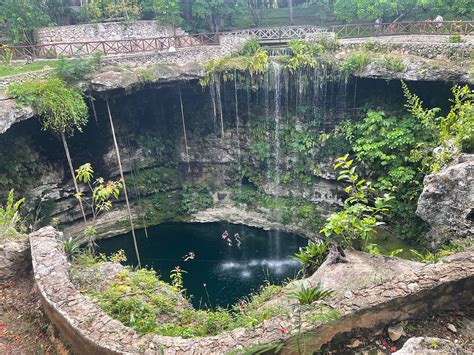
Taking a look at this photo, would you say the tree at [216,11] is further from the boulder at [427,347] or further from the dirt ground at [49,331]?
the boulder at [427,347]

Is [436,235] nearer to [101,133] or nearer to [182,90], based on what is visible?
[182,90]

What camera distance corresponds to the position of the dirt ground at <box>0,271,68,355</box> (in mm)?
6102

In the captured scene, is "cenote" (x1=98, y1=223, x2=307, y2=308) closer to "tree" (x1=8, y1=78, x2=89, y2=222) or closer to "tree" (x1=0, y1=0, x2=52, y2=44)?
"tree" (x1=8, y1=78, x2=89, y2=222)

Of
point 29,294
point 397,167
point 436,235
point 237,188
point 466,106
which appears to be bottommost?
point 237,188

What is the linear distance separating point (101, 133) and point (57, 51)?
4.76 m

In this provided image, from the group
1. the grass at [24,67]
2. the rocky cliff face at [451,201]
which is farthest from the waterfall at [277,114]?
the grass at [24,67]

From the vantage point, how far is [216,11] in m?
21.4

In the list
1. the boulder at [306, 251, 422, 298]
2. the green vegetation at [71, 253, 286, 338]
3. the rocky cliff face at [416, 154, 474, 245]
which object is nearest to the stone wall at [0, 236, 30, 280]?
the green vegetation at [71, 253, 286, 338]

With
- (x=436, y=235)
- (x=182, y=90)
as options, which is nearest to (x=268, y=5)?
(x=182, y=90)

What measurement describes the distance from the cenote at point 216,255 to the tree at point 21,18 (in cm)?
1098

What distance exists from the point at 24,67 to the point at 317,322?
15967 mm

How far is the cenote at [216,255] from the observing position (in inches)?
570

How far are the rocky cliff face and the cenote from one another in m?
5.97

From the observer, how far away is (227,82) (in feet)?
58.0
